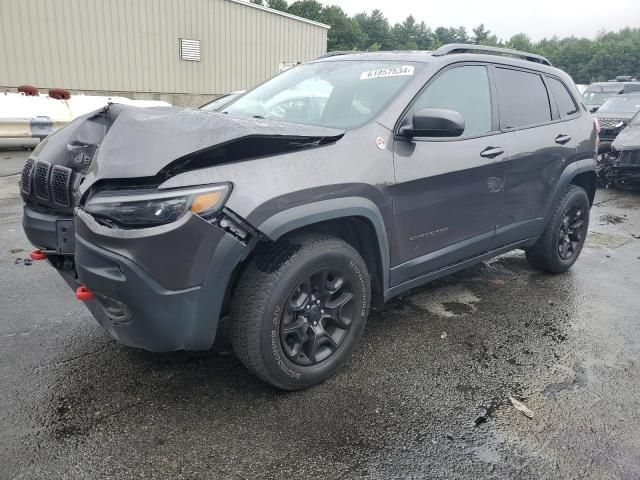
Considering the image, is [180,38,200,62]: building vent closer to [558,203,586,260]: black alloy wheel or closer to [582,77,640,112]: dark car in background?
[582,77,640,112]: dark car in background

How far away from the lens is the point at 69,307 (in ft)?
12.1

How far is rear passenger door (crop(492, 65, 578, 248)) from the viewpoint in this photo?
385 cm

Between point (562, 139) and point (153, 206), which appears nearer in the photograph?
point (153, 206)

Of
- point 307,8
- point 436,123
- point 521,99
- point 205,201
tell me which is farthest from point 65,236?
point 307,8

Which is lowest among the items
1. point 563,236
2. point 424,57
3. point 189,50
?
point 563,236

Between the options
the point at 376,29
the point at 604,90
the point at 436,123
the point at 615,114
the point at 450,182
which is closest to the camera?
the point at 436,123

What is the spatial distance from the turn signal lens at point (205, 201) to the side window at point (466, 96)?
1499mm

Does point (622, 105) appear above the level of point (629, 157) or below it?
above

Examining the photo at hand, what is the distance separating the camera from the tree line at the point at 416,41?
58.3 meters

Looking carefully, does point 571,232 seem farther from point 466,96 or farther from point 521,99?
point 466,96

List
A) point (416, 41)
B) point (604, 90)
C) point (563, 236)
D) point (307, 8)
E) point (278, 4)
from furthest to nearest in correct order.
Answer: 1. point (416, 41)
2. point (307, 8)
3. point (278, 4)
4. point (604, 90)
5. point (563, 236)

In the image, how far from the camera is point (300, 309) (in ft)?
8.79

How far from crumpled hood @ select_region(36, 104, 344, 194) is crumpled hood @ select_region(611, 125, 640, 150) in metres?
8.34

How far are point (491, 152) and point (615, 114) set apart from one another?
11386 millimetres
